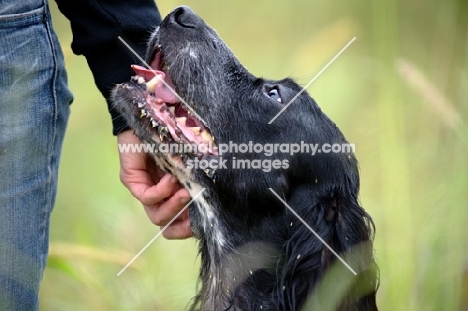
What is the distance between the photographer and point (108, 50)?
3.44 m

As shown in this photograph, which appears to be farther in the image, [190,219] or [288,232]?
[190,219]

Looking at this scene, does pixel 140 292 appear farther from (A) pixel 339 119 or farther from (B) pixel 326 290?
(A) pixel 339 119

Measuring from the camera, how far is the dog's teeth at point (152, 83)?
3.37m

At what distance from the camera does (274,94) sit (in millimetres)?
3479

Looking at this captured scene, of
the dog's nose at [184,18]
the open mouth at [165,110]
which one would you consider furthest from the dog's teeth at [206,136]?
the dog's nose at [184,18]

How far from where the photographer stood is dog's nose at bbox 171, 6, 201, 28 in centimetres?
357

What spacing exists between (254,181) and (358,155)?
3.93 feet

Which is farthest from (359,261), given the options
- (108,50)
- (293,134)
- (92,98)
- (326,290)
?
(92,98)

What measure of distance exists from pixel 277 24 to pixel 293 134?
3.44 metres

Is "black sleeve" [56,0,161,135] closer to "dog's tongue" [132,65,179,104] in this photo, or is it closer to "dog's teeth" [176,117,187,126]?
"dog's tongue" [132,65,179,104]

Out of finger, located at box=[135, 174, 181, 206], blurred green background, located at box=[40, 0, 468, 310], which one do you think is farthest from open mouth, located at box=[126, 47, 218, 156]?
blurred green background, located at box=[40, 0, 468, 310]

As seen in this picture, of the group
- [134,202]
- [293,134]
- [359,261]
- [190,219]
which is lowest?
[134,202]

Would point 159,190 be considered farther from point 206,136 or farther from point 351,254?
point 351,254

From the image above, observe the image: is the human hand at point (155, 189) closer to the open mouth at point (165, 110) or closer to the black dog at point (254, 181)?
the black dog at point (254, 181)
